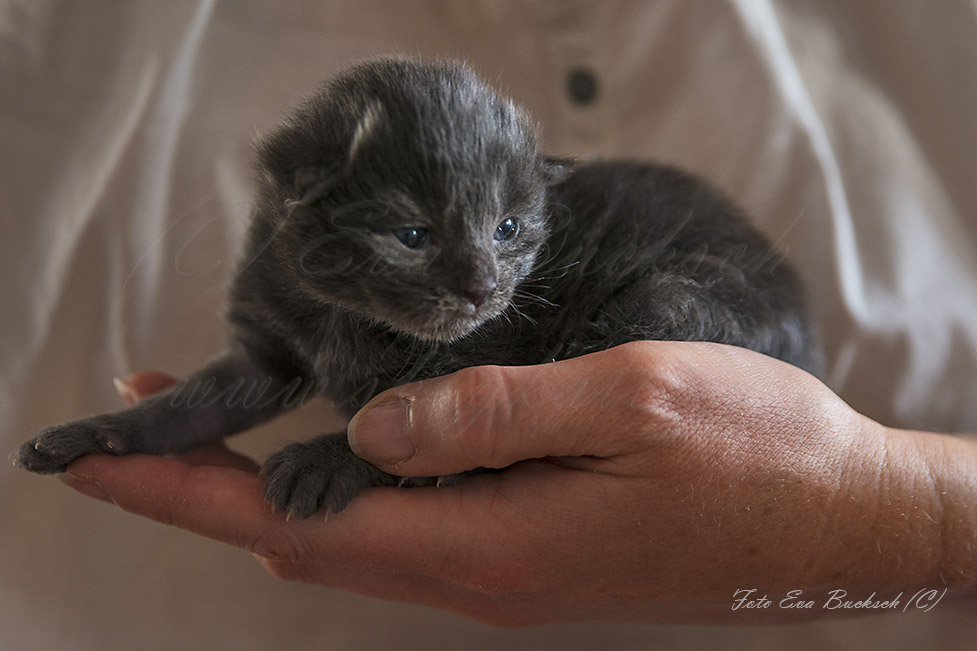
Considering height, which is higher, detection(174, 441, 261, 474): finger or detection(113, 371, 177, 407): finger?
detection(113, 371, 177, 407): finger

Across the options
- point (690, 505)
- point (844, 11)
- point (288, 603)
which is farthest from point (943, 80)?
point (288, 603)

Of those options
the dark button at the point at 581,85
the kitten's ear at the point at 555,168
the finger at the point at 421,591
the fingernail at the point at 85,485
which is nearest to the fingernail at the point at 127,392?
the fingernail at the point at 85,485

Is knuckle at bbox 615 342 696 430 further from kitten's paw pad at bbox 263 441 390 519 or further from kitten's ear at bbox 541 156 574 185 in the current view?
kitten's paw pad at bbox 263 441 390 519

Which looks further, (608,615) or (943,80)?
(943,80)

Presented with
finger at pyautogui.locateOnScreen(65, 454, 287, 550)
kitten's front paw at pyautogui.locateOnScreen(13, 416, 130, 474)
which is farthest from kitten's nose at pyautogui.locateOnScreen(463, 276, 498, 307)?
kitten's front paw at pyautogui.locateOnScreen(13, 416, 130, 474)

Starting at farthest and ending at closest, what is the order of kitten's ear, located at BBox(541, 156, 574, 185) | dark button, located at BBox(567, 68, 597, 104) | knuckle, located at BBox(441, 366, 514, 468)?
1. dark button, located at BBox(567, 68, 597, 104)
2. kitten's ear, located at BBox(541, 156, 574, 185)
3. knuckle, located at BBox(441, 366, 514, 468)

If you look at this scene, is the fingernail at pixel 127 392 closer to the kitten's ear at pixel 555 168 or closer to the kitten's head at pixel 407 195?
the kitten's head at pixel 407 195

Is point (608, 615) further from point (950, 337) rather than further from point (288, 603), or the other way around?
point (950, 337)

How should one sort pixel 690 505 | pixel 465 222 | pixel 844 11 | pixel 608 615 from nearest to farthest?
pixel 465 222
pixel 690 505
pixel 608 615
pixel 844 11
